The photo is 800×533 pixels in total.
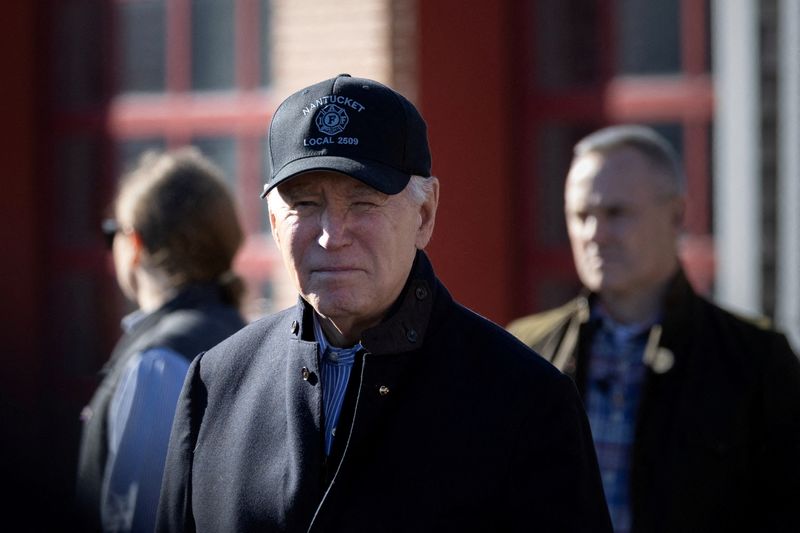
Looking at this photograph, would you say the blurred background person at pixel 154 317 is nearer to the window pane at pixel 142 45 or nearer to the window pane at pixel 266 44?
the window pane at pixel 266 44

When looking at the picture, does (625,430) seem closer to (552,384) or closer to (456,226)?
(552,384)

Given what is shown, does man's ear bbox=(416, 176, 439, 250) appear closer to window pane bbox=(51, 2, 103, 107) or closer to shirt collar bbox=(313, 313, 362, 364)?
shirt collar bbox=(313, 313, 362, 364)

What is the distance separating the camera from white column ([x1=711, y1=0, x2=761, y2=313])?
5168 mm

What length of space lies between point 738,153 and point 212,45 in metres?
3.07

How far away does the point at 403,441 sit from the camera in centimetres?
193

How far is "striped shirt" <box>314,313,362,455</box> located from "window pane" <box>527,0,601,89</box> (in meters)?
3.89

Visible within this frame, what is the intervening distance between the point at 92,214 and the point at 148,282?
12.5 feet

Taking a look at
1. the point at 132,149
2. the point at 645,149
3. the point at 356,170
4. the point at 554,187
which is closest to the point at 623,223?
the point at 645,149

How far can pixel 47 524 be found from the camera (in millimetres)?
1092

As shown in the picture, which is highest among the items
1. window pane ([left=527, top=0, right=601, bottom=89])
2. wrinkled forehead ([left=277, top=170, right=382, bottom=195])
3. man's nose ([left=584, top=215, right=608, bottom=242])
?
window pane ([left=527, top=0, right=601, bottom=89])

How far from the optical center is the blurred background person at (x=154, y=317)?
275 cm

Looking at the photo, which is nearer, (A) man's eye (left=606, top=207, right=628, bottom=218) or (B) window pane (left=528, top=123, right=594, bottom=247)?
(A) man's eye (left=606, top=207, right=628, bottom=218)

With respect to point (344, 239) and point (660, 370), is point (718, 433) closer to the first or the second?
point (660, 370)

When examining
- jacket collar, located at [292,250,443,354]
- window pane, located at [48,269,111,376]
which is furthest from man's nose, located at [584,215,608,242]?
window pane, located at [48,269,111,376]
